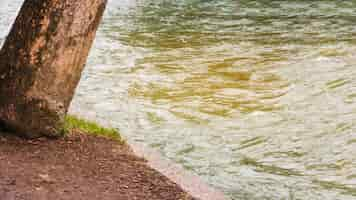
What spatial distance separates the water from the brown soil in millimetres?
968

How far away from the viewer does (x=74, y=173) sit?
614cm

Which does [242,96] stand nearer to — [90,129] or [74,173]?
[90,129]

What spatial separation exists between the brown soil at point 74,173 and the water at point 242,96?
0.97 m

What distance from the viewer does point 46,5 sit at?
631 centimetres

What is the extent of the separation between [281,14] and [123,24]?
12.9ft

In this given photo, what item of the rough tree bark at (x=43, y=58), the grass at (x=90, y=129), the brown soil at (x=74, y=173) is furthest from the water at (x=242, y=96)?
the rough tree bark at (x=43, y=58)

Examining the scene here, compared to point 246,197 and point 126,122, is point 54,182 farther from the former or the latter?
point 126,122

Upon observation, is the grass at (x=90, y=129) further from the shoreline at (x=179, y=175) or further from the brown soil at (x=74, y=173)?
the brown soil at (x=74, y=173)

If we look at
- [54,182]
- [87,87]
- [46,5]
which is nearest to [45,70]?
[46,5]

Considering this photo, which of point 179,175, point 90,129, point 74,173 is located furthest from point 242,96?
point 74,173

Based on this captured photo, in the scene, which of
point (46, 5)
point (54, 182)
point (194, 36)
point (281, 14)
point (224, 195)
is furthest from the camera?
point (281, 14)

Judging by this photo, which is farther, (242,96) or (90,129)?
(242,96)

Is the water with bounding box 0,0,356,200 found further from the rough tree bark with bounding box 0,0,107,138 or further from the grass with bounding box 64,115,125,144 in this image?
the rough tree bark with bounding box 0,0,107,138

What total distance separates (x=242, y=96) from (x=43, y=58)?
4799 millimetres
